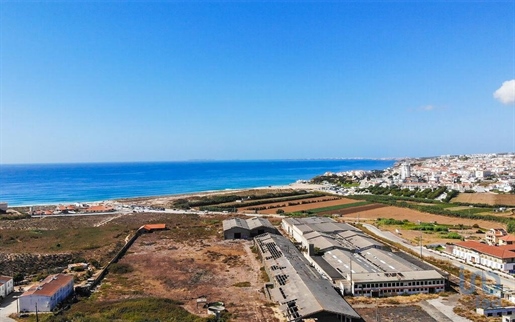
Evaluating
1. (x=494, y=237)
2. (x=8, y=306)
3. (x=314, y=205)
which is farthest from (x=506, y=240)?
(x=8, y=306)

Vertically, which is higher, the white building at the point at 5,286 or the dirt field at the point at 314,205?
the white building at the point at 5,286

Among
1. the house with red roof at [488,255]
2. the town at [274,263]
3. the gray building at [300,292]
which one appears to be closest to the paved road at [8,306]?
the town at [274,263]

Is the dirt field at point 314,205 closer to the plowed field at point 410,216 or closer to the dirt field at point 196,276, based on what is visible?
the plowed field at point 410,216

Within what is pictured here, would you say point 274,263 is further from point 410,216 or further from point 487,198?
point 487,198

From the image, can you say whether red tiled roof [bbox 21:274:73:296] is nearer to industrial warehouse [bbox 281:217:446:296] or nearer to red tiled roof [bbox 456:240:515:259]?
industrial warehouse [bbox 281:217:446:296]

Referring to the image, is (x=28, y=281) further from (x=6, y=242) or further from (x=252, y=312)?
(x=252, y=312)

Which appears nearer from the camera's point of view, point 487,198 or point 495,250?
point 495,250
